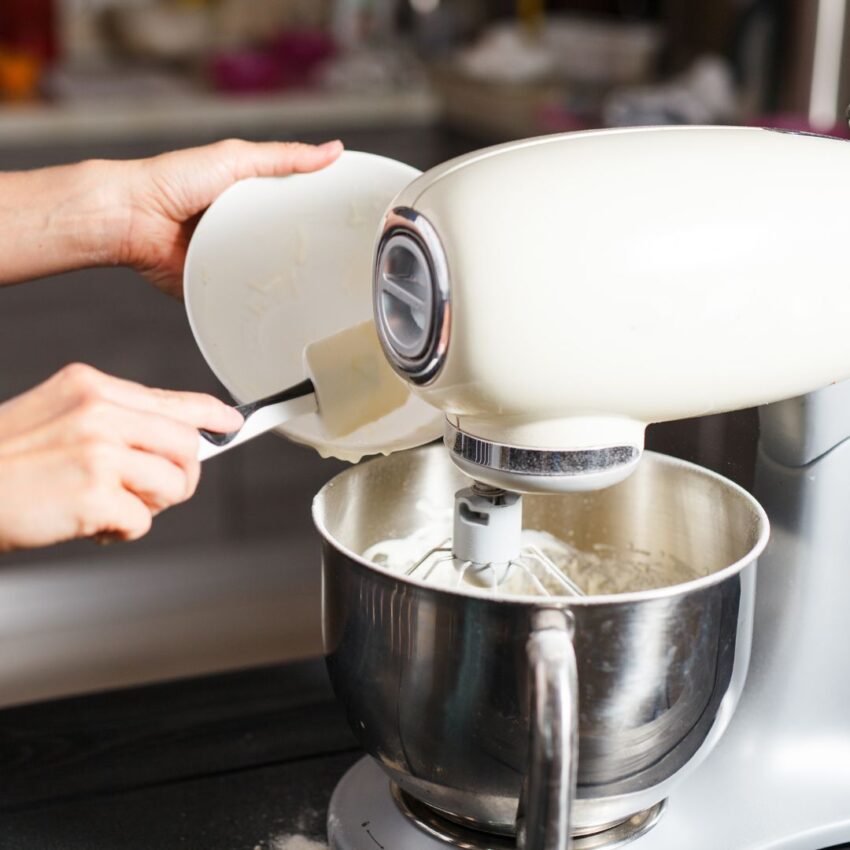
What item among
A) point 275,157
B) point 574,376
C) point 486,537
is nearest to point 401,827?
point 486,537

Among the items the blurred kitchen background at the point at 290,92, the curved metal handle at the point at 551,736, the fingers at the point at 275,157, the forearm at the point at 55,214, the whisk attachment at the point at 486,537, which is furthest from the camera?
the blurred kitchen background at the point at 290,92

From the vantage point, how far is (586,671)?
52 centimetres

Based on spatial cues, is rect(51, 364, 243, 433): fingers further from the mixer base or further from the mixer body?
the mixer base

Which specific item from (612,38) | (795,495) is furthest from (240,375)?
(612,38)

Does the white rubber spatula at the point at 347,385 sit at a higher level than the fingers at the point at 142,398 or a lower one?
lower

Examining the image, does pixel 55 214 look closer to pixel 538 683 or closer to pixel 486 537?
pixel 486 537

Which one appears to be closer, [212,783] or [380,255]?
[380,255]

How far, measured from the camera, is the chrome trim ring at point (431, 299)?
492 mm

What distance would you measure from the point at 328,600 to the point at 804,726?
26cm

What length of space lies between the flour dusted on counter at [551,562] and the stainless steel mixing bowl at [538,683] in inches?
2.6

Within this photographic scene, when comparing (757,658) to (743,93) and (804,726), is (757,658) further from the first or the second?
(743,93)

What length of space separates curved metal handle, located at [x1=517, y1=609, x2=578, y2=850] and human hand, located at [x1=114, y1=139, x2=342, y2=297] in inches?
14.8

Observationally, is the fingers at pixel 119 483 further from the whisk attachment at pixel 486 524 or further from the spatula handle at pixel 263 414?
the whisk attachment at pixel 486 524

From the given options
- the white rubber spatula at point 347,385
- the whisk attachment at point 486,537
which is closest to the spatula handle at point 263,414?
the white rubber spatula at point 347,385
